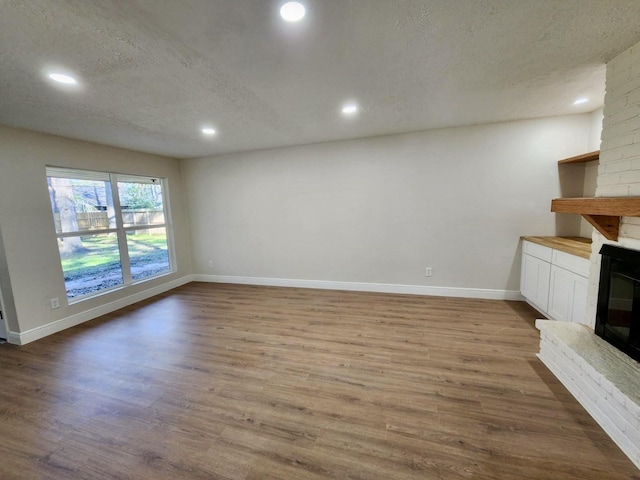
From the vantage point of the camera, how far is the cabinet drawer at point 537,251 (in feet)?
9.85

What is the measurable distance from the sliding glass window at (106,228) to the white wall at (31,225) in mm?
151

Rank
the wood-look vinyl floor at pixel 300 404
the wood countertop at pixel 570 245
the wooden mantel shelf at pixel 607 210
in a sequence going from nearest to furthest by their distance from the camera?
1. the wood-look vinyl floor at pixel 300 404
2. the wooden mantel shelf at pixel 607 210
3. the wood countertop at pixel 570 245

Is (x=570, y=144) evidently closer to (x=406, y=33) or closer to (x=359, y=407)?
(x=406, y=33)

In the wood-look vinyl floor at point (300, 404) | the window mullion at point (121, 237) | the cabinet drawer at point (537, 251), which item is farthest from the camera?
the window mullion at point (121, 237)

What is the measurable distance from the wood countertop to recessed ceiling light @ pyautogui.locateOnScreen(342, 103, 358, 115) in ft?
8.55

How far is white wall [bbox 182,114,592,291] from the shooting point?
3549 millimetres

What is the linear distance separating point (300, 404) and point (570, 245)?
10.6 ft

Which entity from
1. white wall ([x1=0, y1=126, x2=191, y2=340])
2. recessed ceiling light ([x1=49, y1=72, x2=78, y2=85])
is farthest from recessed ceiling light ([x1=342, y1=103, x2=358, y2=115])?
white wall ([x1=0, y1=126, x2=191, y2=340])

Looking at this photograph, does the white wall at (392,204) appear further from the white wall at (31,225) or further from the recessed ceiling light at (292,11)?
the recessed ceiling light at (292,11)

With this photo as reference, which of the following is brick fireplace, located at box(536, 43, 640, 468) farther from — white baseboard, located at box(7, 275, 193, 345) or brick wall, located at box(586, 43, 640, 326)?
white baseboard, located at box(7, 275, 193, 345)

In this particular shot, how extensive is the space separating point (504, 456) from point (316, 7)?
2.69 meters

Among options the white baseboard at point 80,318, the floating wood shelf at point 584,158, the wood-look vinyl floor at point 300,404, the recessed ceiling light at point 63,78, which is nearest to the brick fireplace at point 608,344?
the wood-look vinyl floor at point 300,404

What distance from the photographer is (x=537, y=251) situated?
3230 millimetres

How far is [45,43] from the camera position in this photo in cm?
157
